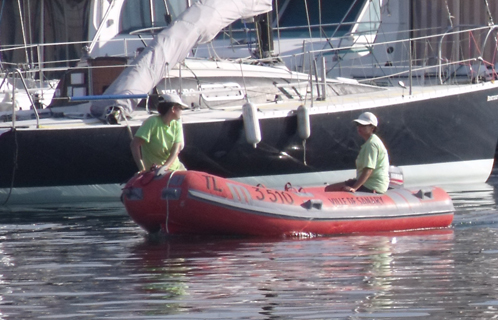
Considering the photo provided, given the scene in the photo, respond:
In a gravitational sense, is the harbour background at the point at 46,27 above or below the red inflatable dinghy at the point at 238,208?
above

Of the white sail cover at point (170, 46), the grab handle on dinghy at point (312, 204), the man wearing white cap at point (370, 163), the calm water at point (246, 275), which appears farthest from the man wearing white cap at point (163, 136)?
the white sail cover at point (170, 46)

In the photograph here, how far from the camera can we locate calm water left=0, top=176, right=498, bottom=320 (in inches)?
251

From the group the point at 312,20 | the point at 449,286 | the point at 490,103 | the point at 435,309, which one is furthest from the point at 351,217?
the point at 312,20

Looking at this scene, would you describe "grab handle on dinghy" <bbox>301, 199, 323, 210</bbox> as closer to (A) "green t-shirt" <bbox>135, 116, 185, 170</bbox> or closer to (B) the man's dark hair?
(A) "green t-shirt" <bbox>135, 116, 185, 170</bbox>

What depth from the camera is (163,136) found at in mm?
9914

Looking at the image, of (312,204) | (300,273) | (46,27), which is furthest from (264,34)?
(300,273)

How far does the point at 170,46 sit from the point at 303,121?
1815mm

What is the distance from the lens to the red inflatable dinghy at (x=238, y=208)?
9648mm

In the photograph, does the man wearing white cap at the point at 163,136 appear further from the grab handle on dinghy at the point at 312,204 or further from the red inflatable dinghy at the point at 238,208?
the grab handle on dinghy at the point at 312,204

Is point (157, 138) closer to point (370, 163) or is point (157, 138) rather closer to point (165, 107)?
point (165, 107)

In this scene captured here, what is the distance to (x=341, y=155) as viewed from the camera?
45.3 ft

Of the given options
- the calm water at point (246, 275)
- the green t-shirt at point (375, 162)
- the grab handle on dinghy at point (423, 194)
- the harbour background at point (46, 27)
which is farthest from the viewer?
the harbour background at point (46, 27)

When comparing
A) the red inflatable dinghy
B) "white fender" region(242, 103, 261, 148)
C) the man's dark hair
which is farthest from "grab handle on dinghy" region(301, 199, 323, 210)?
"white fender" region(242, 103, 261, 148)

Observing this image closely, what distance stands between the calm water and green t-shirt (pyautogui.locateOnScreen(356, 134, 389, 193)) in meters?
0.55
